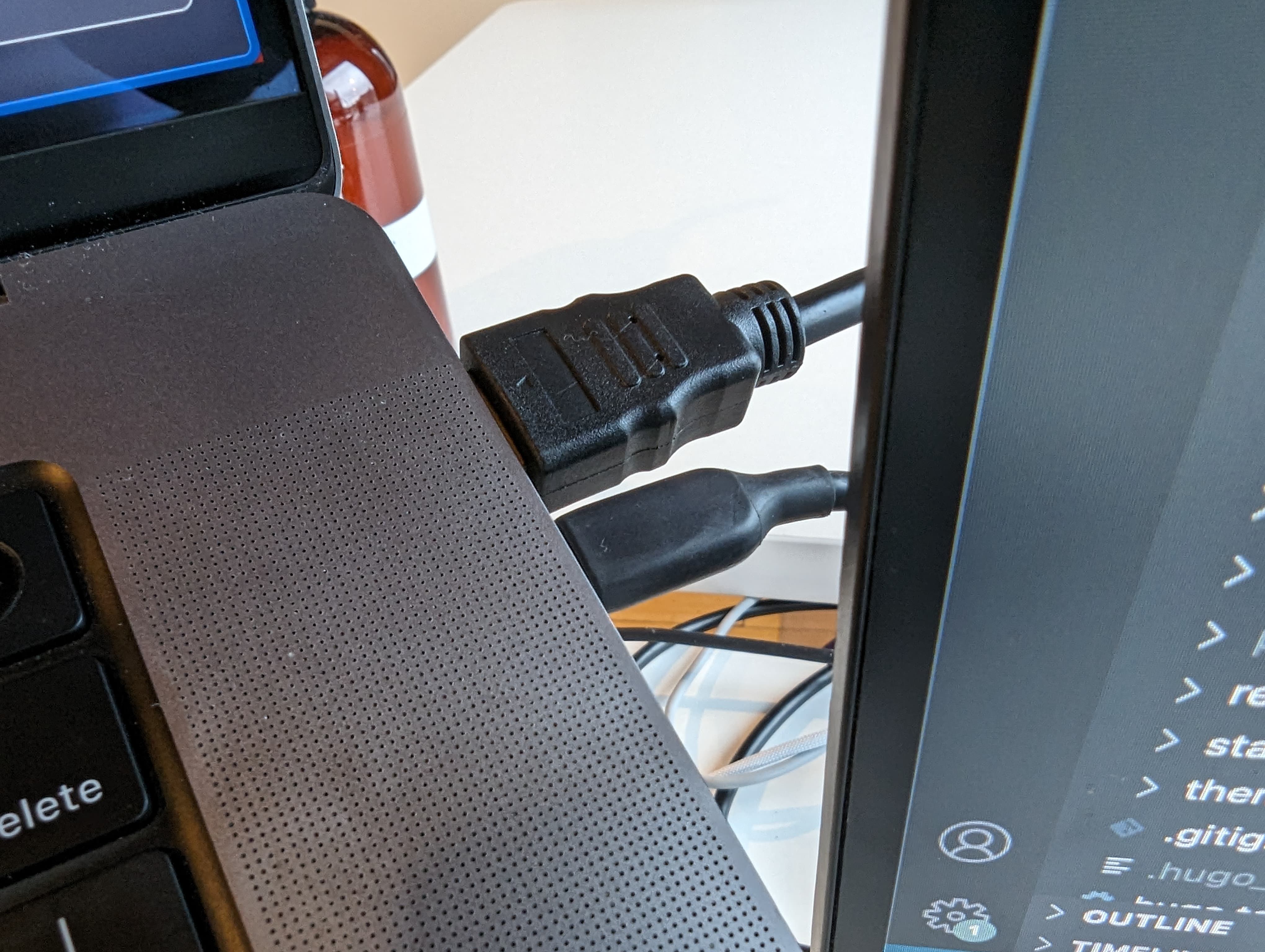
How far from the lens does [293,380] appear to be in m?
0.23

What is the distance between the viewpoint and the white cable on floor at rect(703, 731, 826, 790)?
1.14 ft

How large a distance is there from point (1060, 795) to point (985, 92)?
0.44ft

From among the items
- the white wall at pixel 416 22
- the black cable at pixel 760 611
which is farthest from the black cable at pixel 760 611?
the white wall at pixel 416 22

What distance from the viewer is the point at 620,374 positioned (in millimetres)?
264

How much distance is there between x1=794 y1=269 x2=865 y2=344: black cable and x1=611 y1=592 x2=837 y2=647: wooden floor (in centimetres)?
16

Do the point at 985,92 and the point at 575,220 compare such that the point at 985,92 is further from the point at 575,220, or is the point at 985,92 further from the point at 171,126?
the point at 575,220

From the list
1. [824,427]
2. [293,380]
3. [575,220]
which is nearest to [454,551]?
Result: [293,380]

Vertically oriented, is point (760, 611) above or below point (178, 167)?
below

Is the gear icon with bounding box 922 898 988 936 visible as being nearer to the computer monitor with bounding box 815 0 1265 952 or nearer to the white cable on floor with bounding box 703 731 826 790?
the computer monitor with bounding box 815 0 1265 952

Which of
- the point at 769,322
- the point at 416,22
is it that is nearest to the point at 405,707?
the point at 769,322

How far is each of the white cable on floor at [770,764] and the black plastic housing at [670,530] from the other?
0.32 ft

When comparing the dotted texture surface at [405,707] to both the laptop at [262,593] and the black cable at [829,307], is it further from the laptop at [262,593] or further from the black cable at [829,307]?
the black cable at [829,307]

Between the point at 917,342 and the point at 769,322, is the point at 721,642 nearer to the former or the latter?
the point at 769,322

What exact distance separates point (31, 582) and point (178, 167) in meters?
0.13
